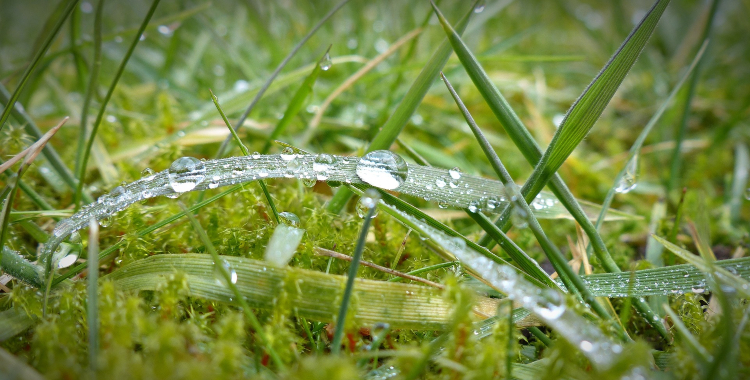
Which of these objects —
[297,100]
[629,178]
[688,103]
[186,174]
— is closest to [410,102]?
[297,100]

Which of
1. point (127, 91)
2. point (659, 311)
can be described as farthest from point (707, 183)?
point (127, 91)

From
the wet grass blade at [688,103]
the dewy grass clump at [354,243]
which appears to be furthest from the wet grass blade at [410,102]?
the wet grass blade at [688,103]

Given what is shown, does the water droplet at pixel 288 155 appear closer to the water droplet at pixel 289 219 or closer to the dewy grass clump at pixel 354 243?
the dewy grass clump at pixel 354 243

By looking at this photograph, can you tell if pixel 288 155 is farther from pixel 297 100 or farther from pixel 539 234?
pixel 539 234

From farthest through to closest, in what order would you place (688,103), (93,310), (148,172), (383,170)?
(688,103)
(148,172)
(383,170)
(93,310)

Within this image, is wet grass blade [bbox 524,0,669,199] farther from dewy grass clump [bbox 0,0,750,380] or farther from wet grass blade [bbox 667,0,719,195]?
wet grass blade [bbox 667,0,719,195]

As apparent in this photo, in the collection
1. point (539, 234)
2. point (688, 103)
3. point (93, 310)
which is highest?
point (688, 103)

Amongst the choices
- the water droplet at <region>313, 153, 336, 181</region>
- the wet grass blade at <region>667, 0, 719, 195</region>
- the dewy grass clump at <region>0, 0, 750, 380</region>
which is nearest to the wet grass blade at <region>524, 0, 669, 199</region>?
the dewy grass clump at <region>0, 0, 750, 380</region>
